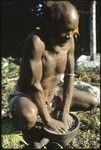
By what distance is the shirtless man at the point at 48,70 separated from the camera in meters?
3.99

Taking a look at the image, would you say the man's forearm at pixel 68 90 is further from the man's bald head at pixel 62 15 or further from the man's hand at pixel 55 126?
the man's bald head at pixel 62 15

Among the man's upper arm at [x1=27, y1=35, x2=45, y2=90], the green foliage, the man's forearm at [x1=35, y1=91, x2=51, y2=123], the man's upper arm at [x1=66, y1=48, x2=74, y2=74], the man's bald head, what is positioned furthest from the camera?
the green foliage

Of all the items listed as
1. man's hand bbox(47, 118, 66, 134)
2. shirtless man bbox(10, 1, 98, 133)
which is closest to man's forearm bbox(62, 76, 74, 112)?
shirtless man bbox(10, 1, 98, 133)

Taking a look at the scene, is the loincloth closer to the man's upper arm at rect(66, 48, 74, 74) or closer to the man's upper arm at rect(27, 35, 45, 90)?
the man's upper arm at rect(27, 35, 45, 90)

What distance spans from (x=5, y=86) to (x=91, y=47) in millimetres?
2067

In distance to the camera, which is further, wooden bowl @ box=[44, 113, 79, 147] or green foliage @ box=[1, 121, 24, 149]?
green foliage @ box=[1, 121, 24, 149]

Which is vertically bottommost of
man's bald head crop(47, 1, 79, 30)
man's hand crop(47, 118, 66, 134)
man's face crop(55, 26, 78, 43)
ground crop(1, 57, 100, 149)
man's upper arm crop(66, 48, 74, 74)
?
ground crop(1, 57, 100, 149)

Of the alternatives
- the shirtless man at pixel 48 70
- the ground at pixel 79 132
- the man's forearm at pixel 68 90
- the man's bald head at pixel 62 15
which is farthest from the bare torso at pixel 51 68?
the ground at pixel 79 132

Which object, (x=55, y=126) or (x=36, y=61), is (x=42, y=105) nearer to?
(x=55, y=126)

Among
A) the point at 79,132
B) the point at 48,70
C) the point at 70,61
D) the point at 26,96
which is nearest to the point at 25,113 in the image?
the point at 26,96

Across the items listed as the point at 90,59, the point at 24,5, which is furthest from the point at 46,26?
the point at 24,5

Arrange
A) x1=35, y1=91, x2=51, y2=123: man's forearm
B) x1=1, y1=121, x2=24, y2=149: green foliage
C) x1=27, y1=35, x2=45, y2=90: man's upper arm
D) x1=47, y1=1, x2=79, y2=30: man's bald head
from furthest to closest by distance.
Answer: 1. x1=1, y1=121, x2=24, y2=149: green foliage
2. x1=35, y1=91, x2=51, y2=123: man's forearm
3. x1=27, y1=35, x2=45, y2=90: man's upper arm
4. x1=47, y1=1, x2=79, y2=30: man's bald head

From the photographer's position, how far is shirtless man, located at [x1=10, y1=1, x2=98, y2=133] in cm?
399

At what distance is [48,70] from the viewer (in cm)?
430
